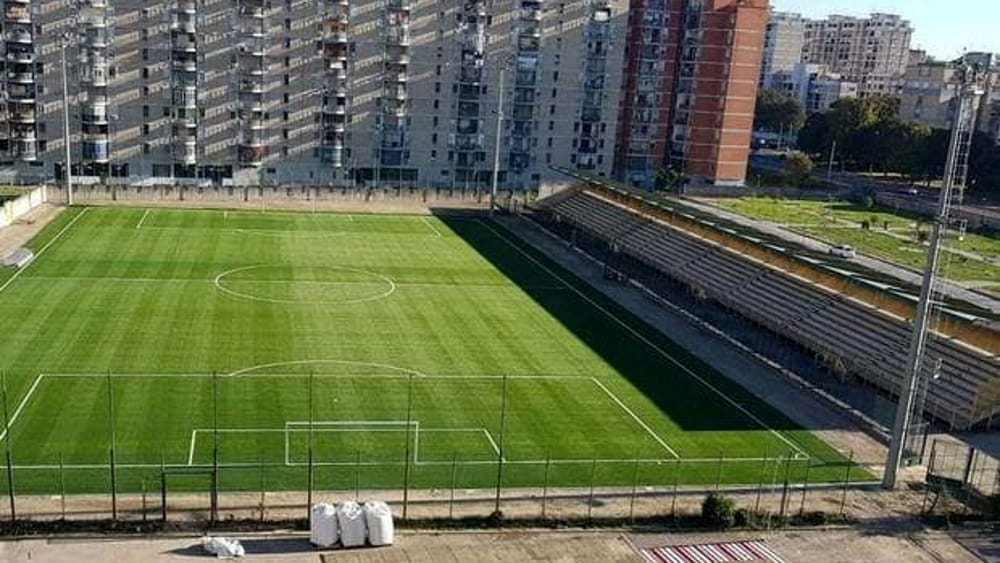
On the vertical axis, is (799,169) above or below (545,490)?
above

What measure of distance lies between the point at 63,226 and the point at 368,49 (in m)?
40.4

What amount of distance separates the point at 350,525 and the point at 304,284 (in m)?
31.9

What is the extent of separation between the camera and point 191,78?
94.1 meters

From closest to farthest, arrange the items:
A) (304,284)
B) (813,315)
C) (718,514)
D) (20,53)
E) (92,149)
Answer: (718,514), (813,315), (304,284), (20,53), (92,149)

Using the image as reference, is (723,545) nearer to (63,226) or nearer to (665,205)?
(665,205)

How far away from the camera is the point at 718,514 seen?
29.6 metres

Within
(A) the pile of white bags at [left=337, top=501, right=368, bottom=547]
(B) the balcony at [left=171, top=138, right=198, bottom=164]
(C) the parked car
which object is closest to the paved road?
(C) the parked car

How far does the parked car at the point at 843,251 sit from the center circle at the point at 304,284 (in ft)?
117

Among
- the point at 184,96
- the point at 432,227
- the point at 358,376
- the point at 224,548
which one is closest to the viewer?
the point at 224,548

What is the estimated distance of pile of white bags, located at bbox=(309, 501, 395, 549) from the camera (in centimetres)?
2669

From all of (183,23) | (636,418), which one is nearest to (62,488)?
(636,418)

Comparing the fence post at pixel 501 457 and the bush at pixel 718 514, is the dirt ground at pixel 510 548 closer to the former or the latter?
the bush at pixel 718 514

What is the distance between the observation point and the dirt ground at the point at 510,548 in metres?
25.8

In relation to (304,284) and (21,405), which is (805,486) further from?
(304,284)
